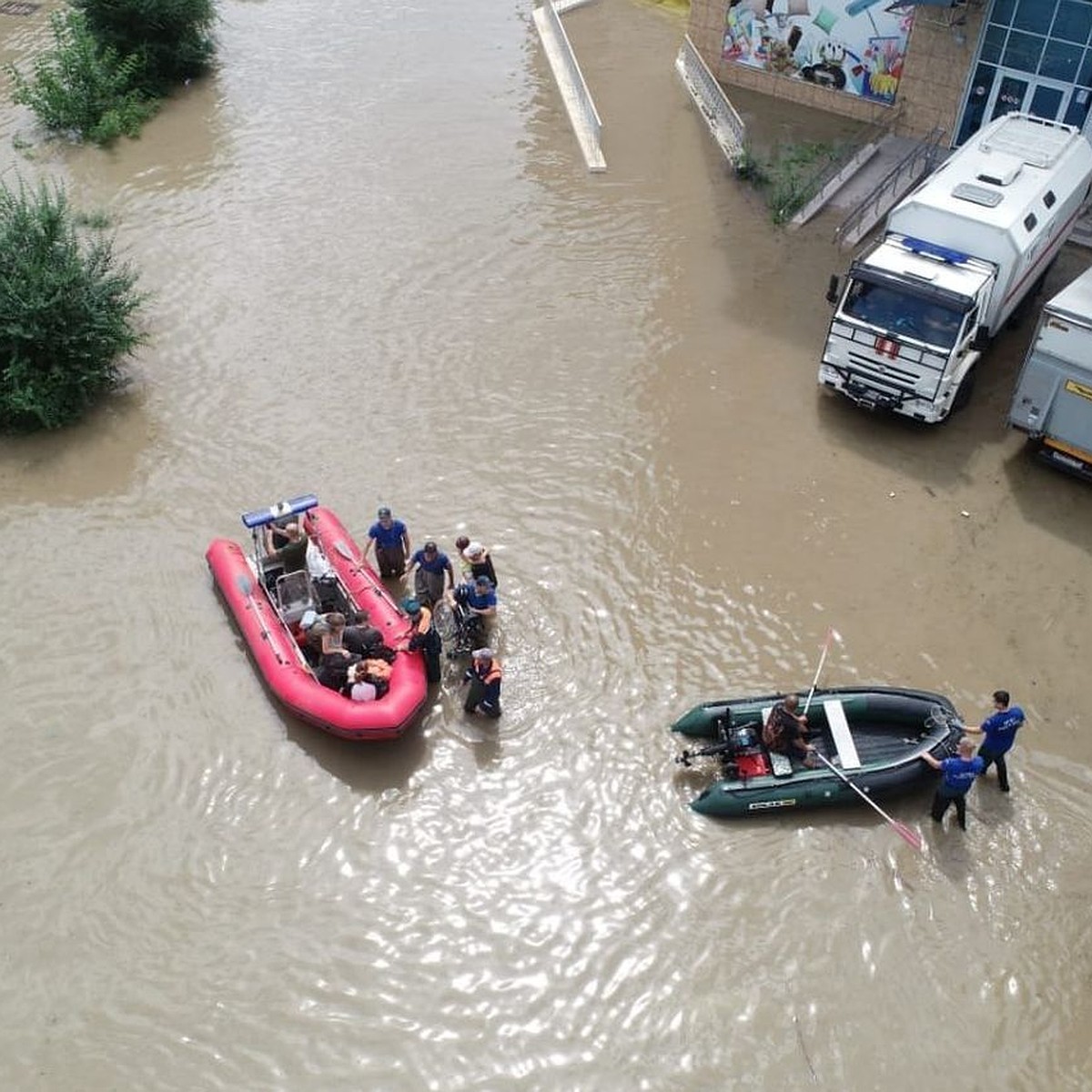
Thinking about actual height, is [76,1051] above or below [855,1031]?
below

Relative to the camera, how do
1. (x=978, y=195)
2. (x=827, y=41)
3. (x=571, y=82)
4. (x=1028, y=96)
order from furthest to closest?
(x=571, y=82), (x=827, y=41), (x=1028, y=96), (x=978, y=195)

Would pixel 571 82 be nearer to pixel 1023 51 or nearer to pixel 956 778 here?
pixel 1023 51

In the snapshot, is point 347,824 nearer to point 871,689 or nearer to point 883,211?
point 871,689

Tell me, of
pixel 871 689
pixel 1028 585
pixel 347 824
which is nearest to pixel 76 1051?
pixel 347 824

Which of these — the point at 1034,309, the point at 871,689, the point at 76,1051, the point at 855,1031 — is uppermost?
the point at 1034,309

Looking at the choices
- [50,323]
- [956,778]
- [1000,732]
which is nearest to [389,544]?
[50,323]

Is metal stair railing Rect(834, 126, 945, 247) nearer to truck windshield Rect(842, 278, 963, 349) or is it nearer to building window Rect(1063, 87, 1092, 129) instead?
building window Rect(1063, 87, 1092, 129)
